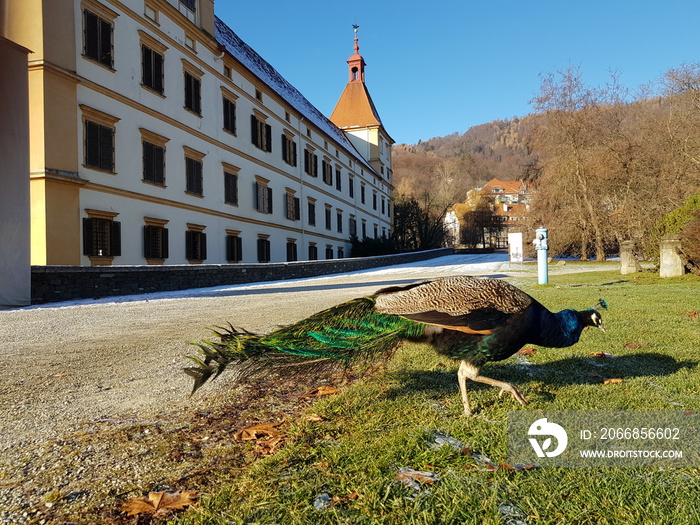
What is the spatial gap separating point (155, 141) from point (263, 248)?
10.5m

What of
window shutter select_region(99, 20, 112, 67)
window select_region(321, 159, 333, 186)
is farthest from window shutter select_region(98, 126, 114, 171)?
window select_region(321, 159, 333, 186)

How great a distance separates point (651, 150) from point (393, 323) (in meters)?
32.2

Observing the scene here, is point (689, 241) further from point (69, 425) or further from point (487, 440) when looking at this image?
point (69, 425)

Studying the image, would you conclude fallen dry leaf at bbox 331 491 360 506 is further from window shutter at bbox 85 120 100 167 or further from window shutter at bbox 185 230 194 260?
window shutter at bbox 185 230 194 260

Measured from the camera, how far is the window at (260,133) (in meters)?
28.5

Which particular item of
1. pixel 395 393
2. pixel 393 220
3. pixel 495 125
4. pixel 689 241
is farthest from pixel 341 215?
pixel 495 125

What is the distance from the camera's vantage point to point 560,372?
442 cm

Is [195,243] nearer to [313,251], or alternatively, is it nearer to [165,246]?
[165,246]

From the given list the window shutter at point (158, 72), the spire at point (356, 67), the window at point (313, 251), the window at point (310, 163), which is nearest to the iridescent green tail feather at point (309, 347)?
the window shutter at point (158, 72)

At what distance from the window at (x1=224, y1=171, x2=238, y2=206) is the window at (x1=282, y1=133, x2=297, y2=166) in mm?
6854

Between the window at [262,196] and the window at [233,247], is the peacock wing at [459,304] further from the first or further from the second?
the window at [262,196]

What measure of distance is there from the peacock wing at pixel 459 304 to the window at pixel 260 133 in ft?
87.9

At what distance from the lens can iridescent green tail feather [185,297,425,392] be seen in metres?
3.29

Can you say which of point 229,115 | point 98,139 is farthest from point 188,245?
point 229,115
